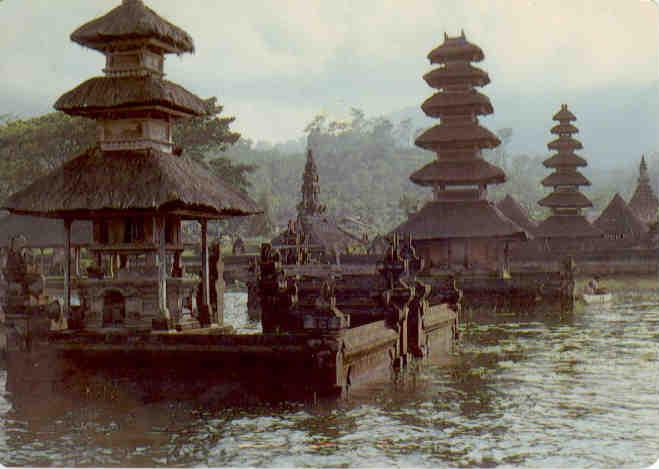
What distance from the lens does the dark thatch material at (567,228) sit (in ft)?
261

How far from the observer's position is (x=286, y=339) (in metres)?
23.6

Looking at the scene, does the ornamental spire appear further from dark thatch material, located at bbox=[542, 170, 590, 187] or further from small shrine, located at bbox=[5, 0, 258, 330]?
small shrine, located at bbox=[5, 0, 258, 330]

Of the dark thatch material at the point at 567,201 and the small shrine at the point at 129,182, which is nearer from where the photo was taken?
the small shrine at the point at 129,182

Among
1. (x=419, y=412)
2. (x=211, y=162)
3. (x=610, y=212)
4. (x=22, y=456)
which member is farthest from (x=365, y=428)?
(x=610, y=212)

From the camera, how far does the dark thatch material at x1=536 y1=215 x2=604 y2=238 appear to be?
261 feet

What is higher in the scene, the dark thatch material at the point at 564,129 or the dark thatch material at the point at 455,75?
the dark thatch material at the point at 455,75

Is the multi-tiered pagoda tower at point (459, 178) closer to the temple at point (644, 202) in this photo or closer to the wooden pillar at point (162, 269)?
the wooden pillar at point (162, 269)

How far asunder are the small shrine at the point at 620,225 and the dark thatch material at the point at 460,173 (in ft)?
91.8

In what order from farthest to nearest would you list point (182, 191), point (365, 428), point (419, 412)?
point (182, 191), point (419, 412), point (365, 428)

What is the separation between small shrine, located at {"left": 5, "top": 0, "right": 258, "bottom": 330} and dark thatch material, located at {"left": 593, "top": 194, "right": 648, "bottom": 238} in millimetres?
63283

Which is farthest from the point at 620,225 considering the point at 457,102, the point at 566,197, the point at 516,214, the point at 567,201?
the point at 457,102

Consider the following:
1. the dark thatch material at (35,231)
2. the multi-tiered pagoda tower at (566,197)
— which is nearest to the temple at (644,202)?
the multi-tiered pagoda tower at (566,197)

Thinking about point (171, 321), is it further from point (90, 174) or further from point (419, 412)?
point (419, 412)

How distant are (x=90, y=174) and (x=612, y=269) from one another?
192 ft
